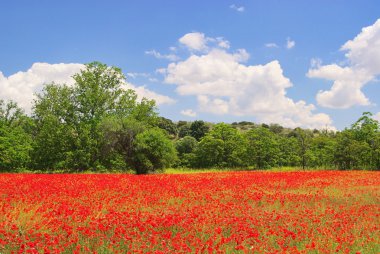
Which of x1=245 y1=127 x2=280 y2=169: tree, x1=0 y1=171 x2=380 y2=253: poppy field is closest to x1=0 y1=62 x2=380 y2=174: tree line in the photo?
x1=245 y1=127 x2=280 y2=169: tree

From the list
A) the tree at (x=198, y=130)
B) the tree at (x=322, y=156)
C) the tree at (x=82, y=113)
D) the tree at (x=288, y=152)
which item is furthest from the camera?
the tree at (x=198, y=130)

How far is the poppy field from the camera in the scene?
27.0 ft

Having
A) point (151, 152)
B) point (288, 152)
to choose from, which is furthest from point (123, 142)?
point (288, 152)

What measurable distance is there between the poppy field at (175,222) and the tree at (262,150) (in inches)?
1236

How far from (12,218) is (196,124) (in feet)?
238

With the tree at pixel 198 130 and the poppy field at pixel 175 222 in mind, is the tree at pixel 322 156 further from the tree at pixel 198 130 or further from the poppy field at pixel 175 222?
the poppy field at pixel 175 222

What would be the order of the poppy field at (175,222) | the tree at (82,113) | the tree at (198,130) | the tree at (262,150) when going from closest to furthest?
the poppy field at (175,222)
the tree at (82,113)
the tree at (262,150)
the tree at (198,130)

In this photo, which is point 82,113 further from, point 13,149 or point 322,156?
point 322,156

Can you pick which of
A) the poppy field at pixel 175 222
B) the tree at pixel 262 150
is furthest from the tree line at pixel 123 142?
the poppy field at pixel 175 222

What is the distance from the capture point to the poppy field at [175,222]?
8.23 meters

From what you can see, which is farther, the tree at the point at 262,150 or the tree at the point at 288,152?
the tree at the point at 288,152

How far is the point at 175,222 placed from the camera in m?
10.2

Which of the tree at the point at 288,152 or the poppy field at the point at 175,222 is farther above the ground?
the tree at the point at 288,152

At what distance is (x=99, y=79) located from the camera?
148ft
